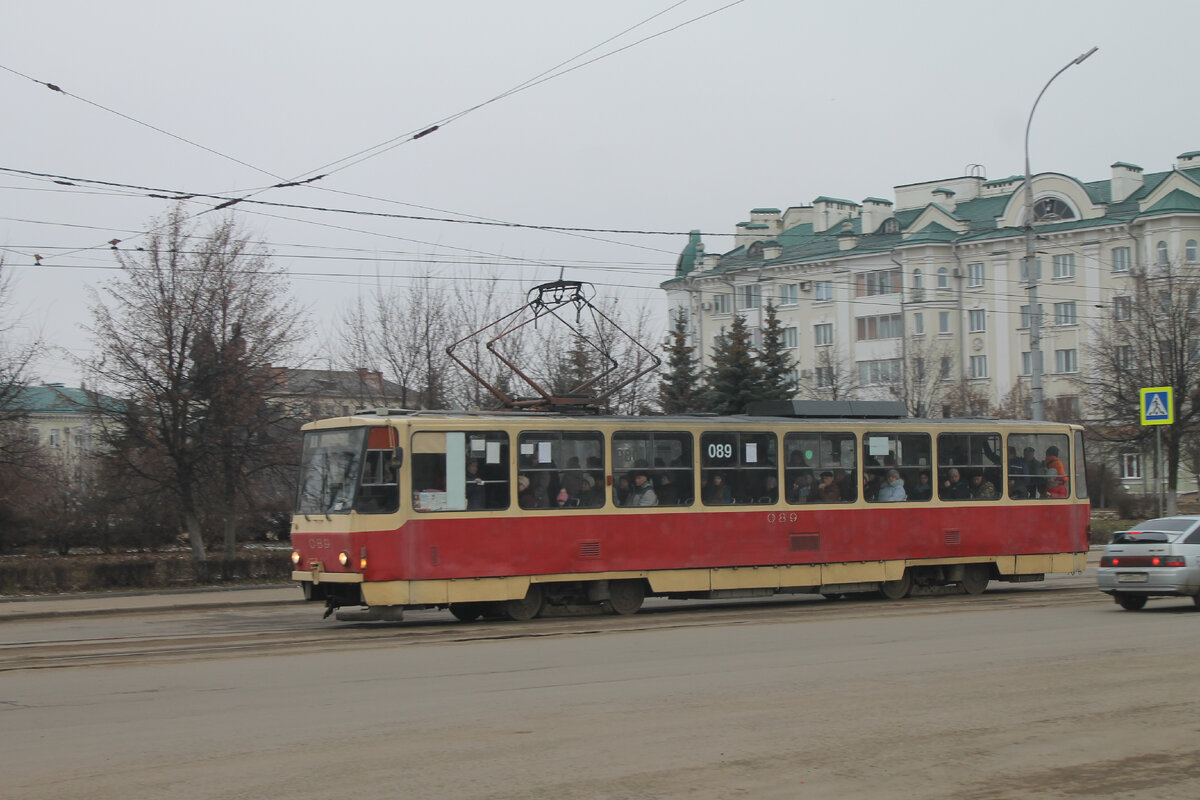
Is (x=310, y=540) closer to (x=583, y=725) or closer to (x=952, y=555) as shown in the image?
(x=583, y=725)

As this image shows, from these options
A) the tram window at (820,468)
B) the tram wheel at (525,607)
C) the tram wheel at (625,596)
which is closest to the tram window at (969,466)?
the tram window at (820,468)

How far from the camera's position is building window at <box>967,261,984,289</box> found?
69.9 metres

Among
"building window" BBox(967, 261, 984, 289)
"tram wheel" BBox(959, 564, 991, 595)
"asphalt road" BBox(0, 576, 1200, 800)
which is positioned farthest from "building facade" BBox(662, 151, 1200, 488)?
"asphalt road" BBox(0, 576, 1200, 800)

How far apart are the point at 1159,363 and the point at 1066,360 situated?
25.8 m

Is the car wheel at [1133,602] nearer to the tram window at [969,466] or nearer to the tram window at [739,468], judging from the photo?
the tram window at [969,466]

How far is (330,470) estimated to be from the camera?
17750mm

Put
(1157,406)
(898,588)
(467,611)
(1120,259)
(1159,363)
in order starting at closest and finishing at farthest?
1. (467,611)
2. (898,588)
3. (1157,406)
4. (1159,363)
5. (1120,259)

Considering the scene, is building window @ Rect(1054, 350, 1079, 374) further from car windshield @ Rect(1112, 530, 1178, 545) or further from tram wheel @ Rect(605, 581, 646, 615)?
tram wheel @ Rect(605, 581, 646, 615)

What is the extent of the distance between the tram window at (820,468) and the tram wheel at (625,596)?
9.61 feet

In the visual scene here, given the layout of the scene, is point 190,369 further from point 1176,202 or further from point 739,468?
point 1176,202

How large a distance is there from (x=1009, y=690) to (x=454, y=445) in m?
8.75

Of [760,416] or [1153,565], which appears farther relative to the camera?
[760,416]

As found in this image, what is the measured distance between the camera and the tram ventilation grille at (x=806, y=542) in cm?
2048

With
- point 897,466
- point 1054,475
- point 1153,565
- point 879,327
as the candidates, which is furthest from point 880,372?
point 1153,565
